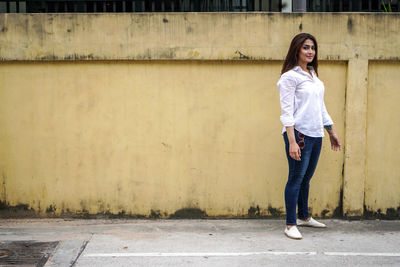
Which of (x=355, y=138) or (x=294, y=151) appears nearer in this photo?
(x=294, y=151)

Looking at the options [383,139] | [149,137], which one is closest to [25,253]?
[149,137]

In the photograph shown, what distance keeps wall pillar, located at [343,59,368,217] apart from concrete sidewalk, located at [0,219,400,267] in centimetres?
23

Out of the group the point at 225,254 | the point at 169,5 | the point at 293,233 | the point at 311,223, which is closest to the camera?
the point at 225,254

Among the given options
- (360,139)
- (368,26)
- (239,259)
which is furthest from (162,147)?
(368,26)

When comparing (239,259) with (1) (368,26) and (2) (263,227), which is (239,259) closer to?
(2) (263,227)

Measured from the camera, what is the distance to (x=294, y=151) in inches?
179

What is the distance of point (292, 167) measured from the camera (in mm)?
4738

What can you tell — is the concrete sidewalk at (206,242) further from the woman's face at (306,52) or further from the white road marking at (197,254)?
the woman's face at (306,52)

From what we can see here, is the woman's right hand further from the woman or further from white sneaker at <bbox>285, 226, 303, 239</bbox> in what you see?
white sneaker at <bbox>285, 226, 303, 239</bbox>

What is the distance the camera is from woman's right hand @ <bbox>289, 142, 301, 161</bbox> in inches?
179

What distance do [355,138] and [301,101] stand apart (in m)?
1.11

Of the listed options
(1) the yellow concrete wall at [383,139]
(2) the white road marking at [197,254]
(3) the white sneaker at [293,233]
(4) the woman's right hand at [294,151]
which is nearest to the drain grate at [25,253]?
(2) the white road marking at [197,254]

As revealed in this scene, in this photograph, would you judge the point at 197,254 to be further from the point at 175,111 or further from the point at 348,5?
the point at 348,5

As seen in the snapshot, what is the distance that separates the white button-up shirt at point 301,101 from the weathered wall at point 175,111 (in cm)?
74
